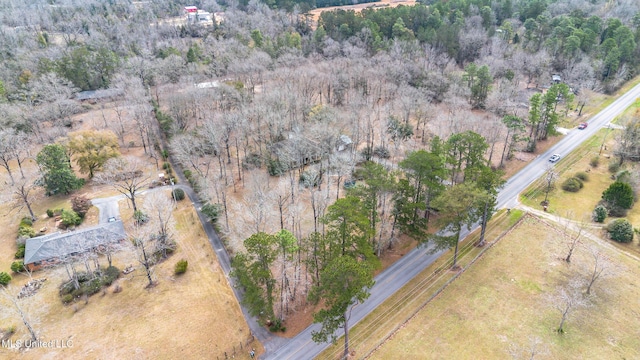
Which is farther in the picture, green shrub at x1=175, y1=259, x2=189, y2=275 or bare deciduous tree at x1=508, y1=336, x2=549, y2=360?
green shrub at x1=175, y1=259, x2=189, y2=275

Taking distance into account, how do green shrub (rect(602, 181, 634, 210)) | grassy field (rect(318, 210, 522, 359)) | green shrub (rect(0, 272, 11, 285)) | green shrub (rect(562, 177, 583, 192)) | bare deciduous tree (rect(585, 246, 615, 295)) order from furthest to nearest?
green shrub (rect(562, 177, 583, 192)) < green shrub (rect(602, 181, 634, 210)) < green shrub (rect(0, 272, 11, 285)) < bare deciduous tree (rect(585, 246, 615, 295)) < grassy field (rect(318, 210, 522, 359))

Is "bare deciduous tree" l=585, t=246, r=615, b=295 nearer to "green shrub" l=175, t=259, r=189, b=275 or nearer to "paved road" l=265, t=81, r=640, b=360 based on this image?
"paved road" l=265, t=81, r=640, b=360

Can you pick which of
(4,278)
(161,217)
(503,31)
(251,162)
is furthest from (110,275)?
(503,31)

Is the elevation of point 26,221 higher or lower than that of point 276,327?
higher

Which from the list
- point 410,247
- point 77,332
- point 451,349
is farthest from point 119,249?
point 451,349

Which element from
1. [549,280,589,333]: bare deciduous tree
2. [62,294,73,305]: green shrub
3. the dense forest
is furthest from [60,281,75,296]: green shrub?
[549,280,589,333]: bare deciduous tree

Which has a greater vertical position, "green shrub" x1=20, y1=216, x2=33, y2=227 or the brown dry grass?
"green shrub" x1=20, y1=216, x2=33, y2=227

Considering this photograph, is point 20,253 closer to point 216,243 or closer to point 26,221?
point 26,221
